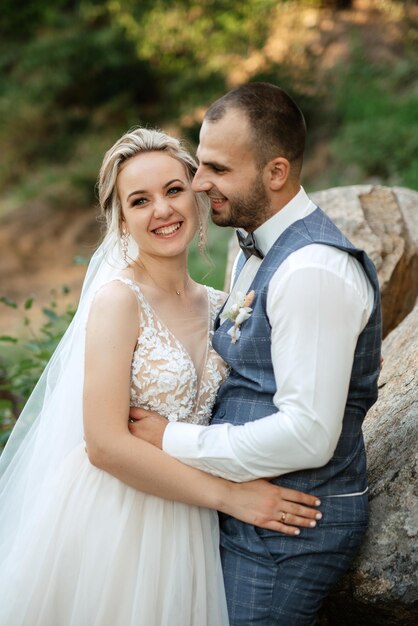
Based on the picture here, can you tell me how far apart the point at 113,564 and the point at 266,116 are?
1.44 metres

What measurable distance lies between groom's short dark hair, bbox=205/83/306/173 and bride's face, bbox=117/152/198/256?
1.16 feet

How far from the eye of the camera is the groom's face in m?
2.46

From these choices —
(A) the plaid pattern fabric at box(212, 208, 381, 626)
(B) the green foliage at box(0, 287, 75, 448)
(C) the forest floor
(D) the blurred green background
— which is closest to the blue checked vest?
(A) the plaid pattern fabric at box(212, 208, 381, 626)

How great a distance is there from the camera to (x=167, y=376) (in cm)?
261

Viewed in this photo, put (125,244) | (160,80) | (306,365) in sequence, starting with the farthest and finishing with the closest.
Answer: (160,80), (125,244), (306,365)

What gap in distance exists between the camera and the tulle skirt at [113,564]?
2.48 metres

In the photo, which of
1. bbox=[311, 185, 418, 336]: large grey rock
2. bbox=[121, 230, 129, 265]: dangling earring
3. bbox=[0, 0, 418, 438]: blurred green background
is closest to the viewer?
bbox=[121, 230, 129, 265]: dangling earring

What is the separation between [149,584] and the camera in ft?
8.11

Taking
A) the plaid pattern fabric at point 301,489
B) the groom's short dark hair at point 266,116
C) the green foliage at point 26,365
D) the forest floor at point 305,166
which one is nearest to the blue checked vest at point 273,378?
the plaid pattern fabric at point 301,489

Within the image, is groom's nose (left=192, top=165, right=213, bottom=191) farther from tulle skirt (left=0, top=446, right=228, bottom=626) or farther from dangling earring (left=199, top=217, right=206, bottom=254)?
tulle skirt (left=0, top=446, right=228, bottom=626)

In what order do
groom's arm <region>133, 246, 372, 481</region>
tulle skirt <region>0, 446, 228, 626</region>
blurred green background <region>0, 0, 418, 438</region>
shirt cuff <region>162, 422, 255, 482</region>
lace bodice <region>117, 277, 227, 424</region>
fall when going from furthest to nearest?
blurred green background <region>0, 0, 418, 438</region>
lace bodice <region>117, 277, 227, 424</region>
tulle skirt <region>0, 446, 228, 626</region>
shirt cuff <region>162, 422, 255, 482</region>
groom's arm <region>133, 246, 372, 481</region>

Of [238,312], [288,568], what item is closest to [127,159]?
[238,312]

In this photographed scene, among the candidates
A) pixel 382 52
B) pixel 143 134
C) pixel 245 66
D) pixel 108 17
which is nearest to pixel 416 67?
pixel 382 52

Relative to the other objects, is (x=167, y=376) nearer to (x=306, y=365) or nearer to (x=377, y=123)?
(x=306, y=365)
